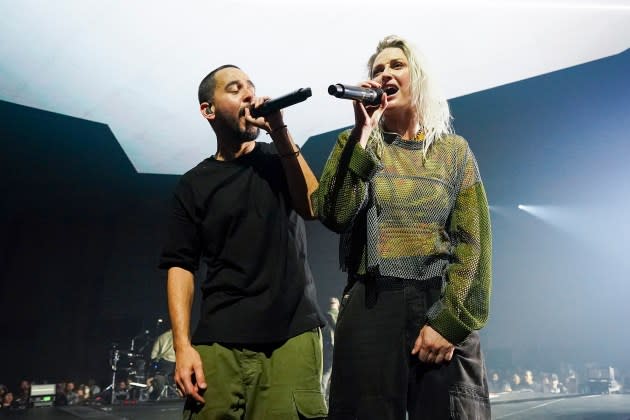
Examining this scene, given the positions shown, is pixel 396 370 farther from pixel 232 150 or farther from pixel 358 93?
pixel 232 150

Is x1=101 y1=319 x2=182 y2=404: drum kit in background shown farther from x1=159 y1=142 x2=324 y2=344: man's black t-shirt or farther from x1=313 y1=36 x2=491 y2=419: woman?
x1=313 y1=36 x2=491 y2=419: woman

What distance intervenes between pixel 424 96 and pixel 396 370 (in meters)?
0.62

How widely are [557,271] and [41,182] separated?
15.7ft

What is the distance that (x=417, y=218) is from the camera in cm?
119

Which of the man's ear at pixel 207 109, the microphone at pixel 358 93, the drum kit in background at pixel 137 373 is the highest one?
the man's ear at pixel 207 109

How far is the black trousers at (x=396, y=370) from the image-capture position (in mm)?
1072

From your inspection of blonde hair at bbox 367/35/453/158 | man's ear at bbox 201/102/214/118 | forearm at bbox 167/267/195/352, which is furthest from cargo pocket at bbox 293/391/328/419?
man's ear at bbox 201/102/214/118

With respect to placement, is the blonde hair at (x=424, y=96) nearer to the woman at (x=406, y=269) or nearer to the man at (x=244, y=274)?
the woman at (x=406, y=269)

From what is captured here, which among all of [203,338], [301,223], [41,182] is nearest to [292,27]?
[41,182]

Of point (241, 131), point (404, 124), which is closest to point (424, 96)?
point (404, 124)

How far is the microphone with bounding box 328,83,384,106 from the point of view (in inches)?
45.6

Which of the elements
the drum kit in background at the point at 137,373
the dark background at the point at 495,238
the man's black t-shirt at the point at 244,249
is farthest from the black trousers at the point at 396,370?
the drum kit in background at the point at 137,373

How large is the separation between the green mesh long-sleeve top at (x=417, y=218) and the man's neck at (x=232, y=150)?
392mm

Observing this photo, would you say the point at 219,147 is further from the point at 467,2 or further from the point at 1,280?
the point at 1,280
